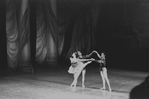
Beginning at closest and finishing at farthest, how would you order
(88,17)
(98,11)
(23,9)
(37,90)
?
(37,90), (23,9), (88,17), (98,11)

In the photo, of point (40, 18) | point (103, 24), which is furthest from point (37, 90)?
point (103, 24)

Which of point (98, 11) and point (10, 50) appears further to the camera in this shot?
point (98, 11)

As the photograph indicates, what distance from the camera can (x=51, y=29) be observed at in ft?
54.4

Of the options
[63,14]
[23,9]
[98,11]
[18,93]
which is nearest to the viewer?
[18,93]

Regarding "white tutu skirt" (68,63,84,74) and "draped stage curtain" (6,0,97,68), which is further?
"draped stage curtain" (6,0,97,68)

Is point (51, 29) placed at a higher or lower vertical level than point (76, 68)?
higher

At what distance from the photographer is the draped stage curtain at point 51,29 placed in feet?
47.7

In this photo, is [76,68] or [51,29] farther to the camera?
[51,29]

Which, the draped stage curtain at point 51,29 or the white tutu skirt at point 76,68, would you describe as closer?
the white tutu skirt at point 76,68

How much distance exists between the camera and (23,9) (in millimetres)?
14469

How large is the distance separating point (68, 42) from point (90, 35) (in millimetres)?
2013

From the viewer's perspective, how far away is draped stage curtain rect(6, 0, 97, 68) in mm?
14531

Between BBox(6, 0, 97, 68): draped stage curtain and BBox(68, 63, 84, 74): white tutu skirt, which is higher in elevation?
BBox(6, 0, 97, 68): draped stage curtain

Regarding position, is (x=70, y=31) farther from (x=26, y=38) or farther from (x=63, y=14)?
(x=26, y=38)
